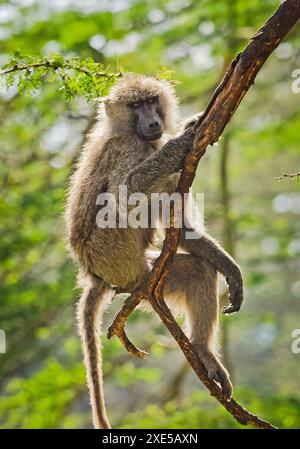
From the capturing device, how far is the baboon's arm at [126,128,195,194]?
14.0 feet

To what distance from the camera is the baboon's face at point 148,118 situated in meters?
5.06

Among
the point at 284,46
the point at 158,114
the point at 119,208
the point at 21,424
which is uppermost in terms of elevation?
the point at 284,46

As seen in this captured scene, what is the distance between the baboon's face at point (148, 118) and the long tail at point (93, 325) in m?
1.19

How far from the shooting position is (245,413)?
13.8 feet

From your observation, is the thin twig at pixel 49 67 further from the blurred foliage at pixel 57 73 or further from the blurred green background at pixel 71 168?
the blurred green background at pixel 71 168

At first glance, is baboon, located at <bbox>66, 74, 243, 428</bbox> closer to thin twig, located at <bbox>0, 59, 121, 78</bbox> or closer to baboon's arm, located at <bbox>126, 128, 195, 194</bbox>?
baboon's arm, located at <bbox>126, 128, 195, 194</bbox>

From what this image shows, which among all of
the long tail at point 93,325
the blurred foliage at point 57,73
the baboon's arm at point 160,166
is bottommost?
the long tail at point 93,325

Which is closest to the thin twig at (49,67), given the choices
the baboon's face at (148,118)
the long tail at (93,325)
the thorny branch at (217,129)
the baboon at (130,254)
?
the thorny branch at (217,129)

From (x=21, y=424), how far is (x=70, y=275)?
2.41 m

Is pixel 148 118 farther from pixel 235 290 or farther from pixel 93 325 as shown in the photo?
pixel 93 325

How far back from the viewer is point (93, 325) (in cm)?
502

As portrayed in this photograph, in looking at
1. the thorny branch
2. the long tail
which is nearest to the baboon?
the long tail
